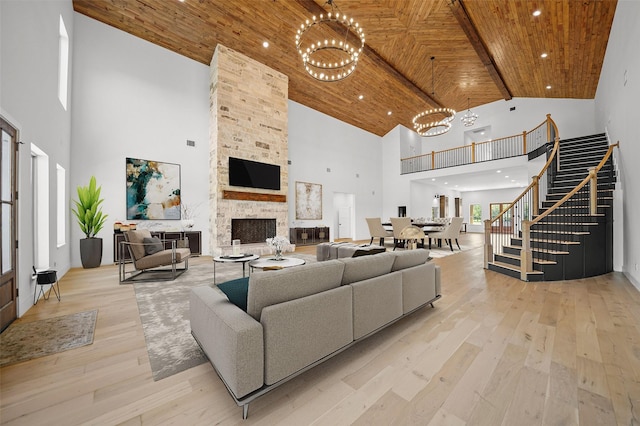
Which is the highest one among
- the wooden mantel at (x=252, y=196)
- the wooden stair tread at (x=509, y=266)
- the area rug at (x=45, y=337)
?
the wooden mantel at (x=252, y=196)

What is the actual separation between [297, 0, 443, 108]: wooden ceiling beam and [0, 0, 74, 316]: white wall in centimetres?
433

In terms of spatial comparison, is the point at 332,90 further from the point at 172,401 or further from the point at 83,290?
the point at 172,401

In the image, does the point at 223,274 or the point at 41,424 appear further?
the point at 223,274

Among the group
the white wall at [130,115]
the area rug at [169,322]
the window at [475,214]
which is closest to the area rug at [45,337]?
the area rug at [169,322]

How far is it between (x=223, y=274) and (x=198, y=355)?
275 centimetres

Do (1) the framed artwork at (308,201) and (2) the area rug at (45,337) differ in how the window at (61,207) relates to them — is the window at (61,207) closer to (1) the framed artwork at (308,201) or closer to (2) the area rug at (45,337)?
(2) the area rug at (45,337)

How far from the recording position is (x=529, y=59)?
743 centimetres

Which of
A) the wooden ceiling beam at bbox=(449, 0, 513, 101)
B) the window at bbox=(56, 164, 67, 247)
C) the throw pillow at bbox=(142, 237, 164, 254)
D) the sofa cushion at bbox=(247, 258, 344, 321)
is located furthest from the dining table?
the window at bbox=(56, 164, 67, 247)

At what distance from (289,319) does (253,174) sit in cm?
632

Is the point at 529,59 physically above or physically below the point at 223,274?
above

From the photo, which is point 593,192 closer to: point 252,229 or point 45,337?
point 252,229

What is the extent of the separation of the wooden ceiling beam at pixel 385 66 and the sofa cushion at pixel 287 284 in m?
6.00

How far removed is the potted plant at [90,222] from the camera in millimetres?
4887

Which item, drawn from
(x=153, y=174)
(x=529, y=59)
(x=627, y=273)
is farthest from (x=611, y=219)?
(x=153, y=174)
